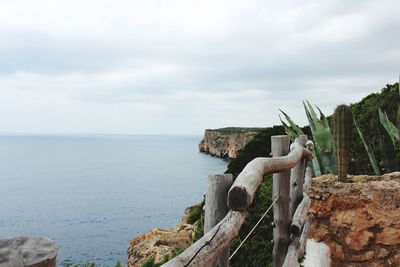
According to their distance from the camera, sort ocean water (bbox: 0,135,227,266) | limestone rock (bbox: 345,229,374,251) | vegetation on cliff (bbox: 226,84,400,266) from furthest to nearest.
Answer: ocean water (bbox: 0,135,227,266) < vegetation on cliff (bbox: 226,84,400,266) < limestone rock (bbox: 345,229,374,251)

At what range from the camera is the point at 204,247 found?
4.87ft

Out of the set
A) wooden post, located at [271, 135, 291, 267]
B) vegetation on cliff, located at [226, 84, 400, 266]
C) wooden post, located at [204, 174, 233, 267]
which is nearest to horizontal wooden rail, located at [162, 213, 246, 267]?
wooden post, located at [204, 174, 233, 267]

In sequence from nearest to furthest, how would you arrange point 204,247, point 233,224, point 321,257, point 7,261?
1. point 7,261
2. point 204,247
3. point 233,224
4. point 321,257

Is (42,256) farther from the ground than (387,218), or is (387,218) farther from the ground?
(42,256)

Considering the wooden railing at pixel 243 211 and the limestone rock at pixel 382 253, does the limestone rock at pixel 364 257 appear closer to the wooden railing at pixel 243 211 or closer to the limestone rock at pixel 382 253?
the limestone rock at pixel 382 253

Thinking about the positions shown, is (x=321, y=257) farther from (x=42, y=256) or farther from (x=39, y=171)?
(x=39, y=171)

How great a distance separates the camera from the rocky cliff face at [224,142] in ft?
242

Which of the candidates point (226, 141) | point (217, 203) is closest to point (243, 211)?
point (217, 203)

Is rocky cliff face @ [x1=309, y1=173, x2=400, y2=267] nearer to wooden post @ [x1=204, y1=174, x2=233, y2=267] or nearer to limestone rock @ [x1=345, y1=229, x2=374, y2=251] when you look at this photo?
limestone rock @ [x1=345, y1=229, x2=374, y2=251]

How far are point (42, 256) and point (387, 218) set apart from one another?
5.10 meters

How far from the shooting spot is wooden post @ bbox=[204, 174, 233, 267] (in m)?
1.98

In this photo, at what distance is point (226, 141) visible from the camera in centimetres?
8725

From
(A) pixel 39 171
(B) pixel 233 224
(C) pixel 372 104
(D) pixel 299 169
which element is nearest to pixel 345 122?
(D) pixel 299 169

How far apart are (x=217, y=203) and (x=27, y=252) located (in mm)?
1302
